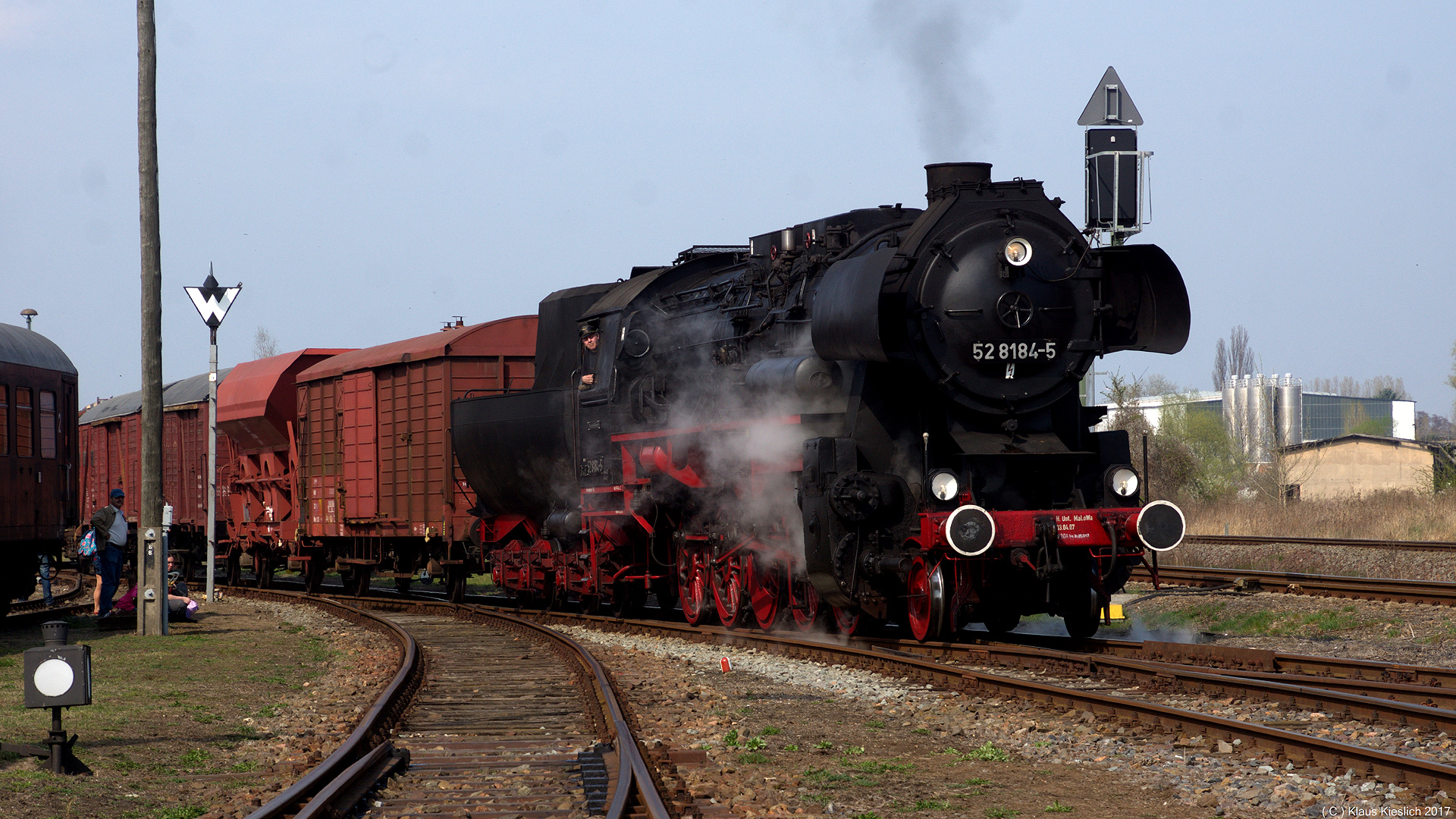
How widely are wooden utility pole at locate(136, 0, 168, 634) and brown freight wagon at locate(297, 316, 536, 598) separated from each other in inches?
195

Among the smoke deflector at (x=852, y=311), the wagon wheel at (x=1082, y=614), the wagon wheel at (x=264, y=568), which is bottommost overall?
the wagon wheel at (x=264, y=568)

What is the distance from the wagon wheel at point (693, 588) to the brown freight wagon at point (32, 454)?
22.9ft

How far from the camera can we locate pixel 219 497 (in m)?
27.0

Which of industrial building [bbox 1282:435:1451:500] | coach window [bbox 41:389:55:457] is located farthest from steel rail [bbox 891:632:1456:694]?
industrial building [bbox 1282:435:1451:500]

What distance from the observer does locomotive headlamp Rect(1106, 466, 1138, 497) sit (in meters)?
11.0

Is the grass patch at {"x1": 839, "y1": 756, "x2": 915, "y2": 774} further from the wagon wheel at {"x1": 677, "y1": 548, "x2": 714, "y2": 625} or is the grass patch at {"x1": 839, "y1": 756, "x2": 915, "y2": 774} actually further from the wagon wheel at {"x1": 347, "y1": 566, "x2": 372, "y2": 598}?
the wagon wheel at {"x1": 347, "y1": 566, "x2": 372, "y2": 598}

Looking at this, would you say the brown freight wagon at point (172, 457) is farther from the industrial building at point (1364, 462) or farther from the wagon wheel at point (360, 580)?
the industrial building at point (1364, 462)

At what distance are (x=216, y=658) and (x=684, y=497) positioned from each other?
4.67m

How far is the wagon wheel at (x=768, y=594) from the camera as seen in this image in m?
13.0

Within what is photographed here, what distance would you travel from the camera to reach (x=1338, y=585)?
1538cm

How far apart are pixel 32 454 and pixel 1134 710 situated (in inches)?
486

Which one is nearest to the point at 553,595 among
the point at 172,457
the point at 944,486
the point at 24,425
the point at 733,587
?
the point at 733,587

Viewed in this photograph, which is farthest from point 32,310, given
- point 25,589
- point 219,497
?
point 25,589

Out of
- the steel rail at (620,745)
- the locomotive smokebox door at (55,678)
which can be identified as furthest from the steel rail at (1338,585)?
the locomotive smokebox door at (55,678)
